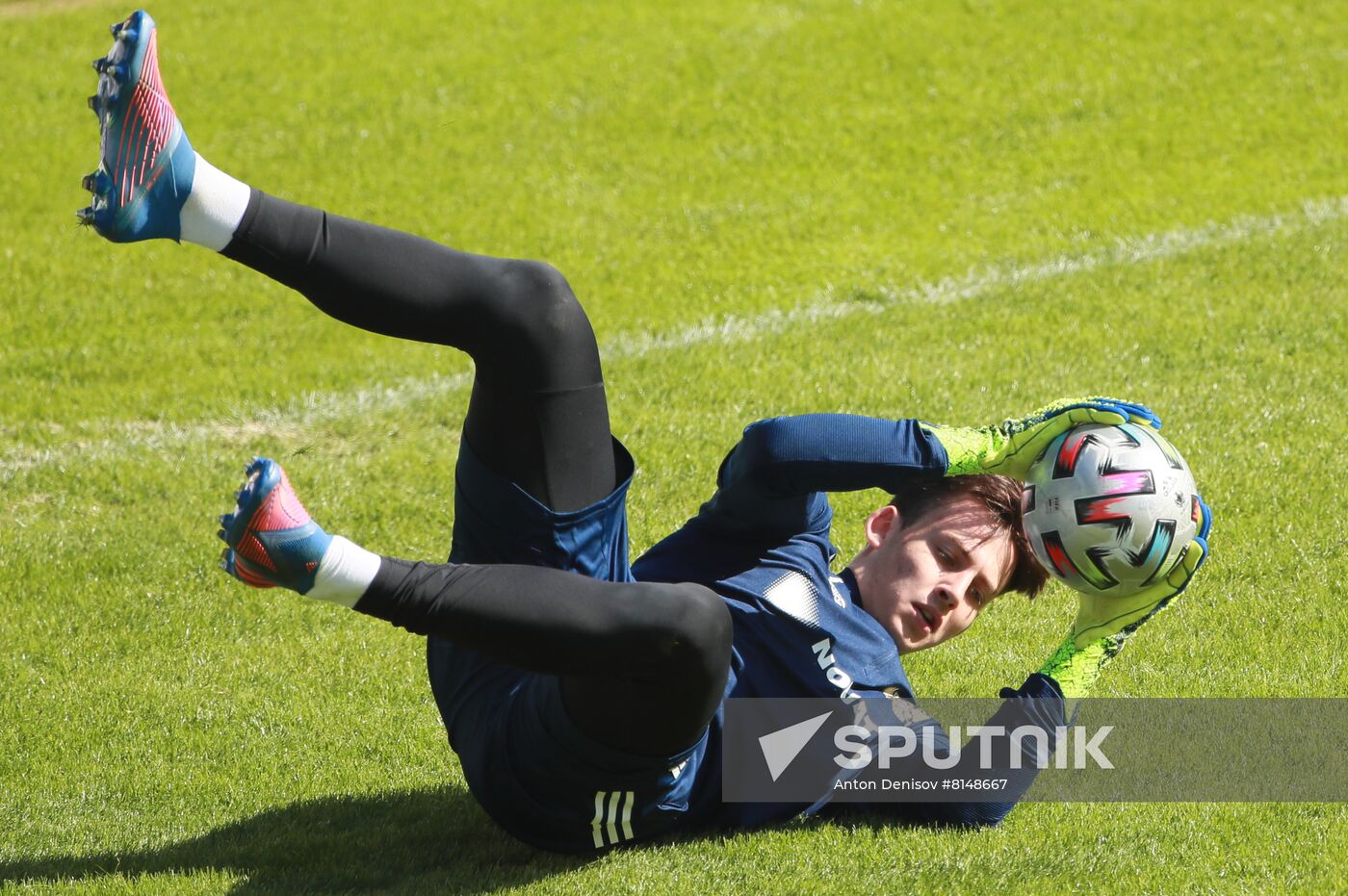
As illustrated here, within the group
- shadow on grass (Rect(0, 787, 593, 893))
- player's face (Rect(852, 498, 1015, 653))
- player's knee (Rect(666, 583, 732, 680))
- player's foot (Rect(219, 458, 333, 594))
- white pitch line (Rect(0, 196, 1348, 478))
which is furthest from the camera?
white pitch line (Rect(0, 196, 1348, 478))

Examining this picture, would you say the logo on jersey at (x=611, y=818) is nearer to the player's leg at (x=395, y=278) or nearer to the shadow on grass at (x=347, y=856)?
the shadow on grass at (x=347, y=856)

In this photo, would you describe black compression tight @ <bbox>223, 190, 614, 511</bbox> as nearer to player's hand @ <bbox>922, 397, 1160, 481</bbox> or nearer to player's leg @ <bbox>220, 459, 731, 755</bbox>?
player's leg @ <bbox>220, 459, 731, 755</bbox>

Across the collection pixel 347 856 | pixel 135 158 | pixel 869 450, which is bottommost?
pixel 347 856

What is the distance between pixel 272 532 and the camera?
133 inches

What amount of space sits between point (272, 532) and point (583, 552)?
1.08 m

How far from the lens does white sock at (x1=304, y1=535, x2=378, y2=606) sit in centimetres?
341

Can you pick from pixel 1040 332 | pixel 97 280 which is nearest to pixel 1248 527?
pixel 1040 332

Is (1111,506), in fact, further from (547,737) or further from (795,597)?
(547,737)

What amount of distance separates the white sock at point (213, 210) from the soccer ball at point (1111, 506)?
2359mm

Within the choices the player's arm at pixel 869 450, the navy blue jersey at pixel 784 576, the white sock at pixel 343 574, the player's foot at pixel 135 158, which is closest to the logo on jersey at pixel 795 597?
the navy blue jersey at pixel 784 576

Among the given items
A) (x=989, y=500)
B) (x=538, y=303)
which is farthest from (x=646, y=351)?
(x=538, y=303)

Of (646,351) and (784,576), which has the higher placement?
(784,576)

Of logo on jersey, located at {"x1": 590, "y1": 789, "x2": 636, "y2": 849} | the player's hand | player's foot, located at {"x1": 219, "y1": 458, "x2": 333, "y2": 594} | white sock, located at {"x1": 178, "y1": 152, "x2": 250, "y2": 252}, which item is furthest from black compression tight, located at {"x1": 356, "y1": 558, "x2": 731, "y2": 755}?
white sock, located at {"x1": 178, "y1": 152, "x2": 250, "y2": 252}

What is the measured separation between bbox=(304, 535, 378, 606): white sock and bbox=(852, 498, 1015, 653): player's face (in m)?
1.83
